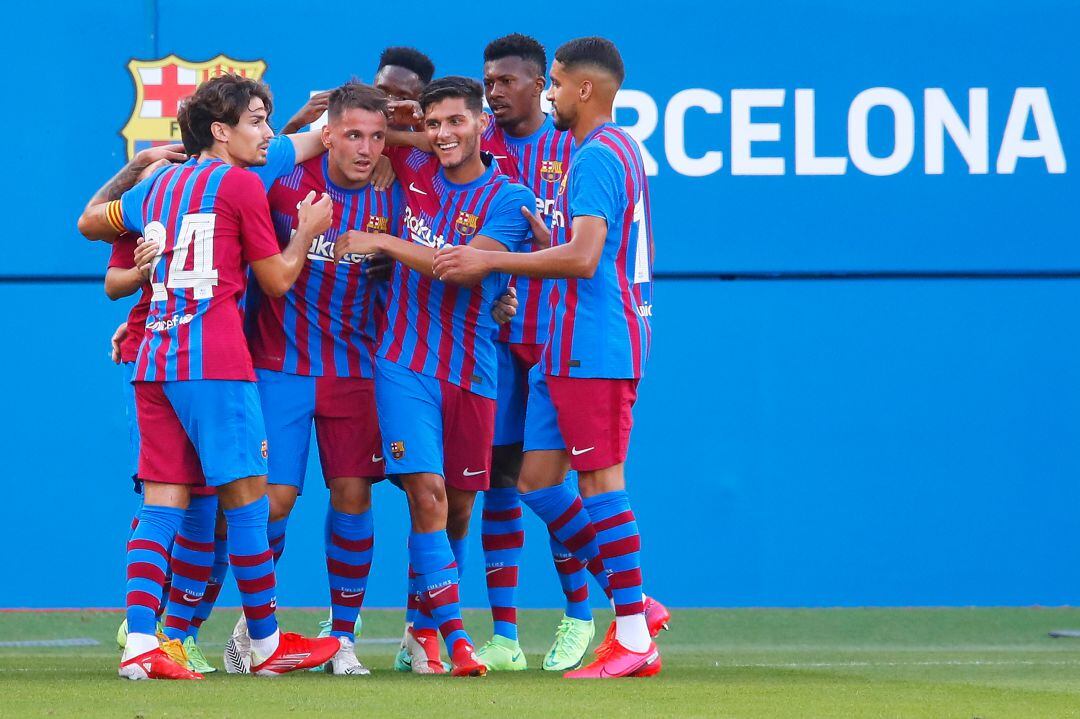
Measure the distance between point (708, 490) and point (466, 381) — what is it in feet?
8.72

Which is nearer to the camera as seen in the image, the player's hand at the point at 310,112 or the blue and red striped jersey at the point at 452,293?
the blue and red striped jersey at the point at 452,293

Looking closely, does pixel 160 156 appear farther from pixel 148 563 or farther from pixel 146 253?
pixel 148 563

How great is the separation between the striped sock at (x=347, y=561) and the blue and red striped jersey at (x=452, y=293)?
1.65 ft

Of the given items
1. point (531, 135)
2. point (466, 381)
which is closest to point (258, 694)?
point (466, 381)

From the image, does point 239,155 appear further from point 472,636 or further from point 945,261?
point 945,261

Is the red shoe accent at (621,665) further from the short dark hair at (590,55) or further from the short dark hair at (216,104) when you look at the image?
the short dark hair at (216,104)

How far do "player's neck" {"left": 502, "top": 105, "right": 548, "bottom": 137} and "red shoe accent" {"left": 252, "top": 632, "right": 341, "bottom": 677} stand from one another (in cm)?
177

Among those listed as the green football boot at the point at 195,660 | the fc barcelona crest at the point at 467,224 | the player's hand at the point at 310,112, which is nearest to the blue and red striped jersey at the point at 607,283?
the fc barcelona crest at the point at 467,224

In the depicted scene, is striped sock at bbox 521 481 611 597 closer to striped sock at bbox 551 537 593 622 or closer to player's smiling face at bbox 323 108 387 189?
striped sock at bbox 551 537 593 622

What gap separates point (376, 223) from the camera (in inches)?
172

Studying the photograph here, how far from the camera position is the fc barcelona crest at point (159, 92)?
260 inches

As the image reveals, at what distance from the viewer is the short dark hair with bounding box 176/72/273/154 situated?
398cm

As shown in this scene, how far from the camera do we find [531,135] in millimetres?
4926

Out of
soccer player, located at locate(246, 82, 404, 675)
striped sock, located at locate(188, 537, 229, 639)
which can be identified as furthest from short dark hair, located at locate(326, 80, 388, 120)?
striped sock, located at locate(188, 537, 229, 639)
